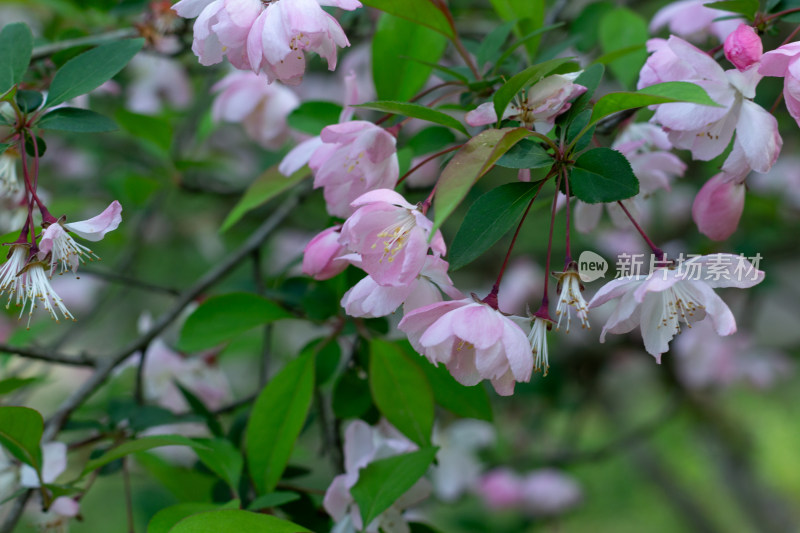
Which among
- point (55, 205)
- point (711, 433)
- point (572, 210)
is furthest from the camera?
point (711, 433)

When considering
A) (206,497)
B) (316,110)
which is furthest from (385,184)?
(206,497)

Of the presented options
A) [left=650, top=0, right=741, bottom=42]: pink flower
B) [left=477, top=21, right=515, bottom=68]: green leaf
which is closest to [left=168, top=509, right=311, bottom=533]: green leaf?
[left=477, top=21, right=515, bottom=68]: green leaf

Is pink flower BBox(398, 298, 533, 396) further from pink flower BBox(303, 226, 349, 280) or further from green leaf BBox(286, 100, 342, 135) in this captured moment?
green leaf BBox(286, 100, 342, 135)

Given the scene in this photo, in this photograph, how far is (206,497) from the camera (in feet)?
2.67

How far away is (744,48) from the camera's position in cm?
52

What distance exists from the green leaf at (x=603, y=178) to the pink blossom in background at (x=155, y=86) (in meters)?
1.28

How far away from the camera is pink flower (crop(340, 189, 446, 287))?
0.49 m

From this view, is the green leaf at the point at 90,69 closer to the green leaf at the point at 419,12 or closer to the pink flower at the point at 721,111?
the green leaf at the point at 419,12

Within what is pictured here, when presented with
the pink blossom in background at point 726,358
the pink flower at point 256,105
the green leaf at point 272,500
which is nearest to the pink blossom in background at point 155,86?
the pink flower at point 256,105

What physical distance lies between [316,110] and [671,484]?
2.23m

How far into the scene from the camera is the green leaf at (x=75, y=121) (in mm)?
601

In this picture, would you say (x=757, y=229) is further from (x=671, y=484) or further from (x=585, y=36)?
(x=671, y=484)

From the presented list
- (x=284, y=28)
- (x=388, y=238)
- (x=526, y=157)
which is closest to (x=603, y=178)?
(x=526, y=157)

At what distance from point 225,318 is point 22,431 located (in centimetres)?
24
